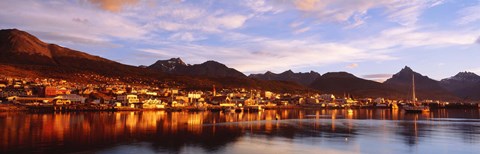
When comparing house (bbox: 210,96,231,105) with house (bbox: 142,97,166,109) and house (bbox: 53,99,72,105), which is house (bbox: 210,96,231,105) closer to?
house (bbox: 142,97,166,109)

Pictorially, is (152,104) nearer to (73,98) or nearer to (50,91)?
(73,98)

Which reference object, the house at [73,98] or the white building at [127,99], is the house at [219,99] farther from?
the house at [73,98]

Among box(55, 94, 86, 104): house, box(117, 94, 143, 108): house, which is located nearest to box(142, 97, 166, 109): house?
box(117, 94, 143, 108): house

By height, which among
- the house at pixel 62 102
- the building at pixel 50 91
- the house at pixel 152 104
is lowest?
the house at pixel 152 104

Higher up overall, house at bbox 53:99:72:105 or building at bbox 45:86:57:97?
building at bbox 45:86:57:97

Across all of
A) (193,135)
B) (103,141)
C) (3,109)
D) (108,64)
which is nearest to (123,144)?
(103,141)

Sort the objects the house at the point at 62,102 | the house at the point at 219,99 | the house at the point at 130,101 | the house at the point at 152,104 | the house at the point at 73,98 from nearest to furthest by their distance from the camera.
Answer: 1. the house at the point at 62,102
2. the house at the point at 73,98
3. the house at the point at 130,101
4. the house at the point at 152,104
5. the house at the point at 219,99

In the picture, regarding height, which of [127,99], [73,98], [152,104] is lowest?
[152,104]

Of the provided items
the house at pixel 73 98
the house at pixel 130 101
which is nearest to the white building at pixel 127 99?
the house at pixel 130 101

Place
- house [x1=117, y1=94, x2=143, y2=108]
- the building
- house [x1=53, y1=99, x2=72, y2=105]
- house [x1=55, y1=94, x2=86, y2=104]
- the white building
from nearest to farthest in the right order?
1. house [x1=53, y1=99, x2=72, y2=105]
2. house [x1=55, y1=94, x2=86, y2=104]
3. house [x1=117, y1=94, x2=143, y2=108]
4. the building
5. the white building

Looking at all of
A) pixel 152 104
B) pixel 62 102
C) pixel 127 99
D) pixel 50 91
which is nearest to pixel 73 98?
pixel 62 102

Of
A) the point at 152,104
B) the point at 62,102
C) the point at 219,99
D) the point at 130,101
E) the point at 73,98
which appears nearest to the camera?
the point at 62,102

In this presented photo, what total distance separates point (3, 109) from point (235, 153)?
57.2 m

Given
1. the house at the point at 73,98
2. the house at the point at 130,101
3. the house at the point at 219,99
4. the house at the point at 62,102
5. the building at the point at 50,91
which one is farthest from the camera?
the house at the point at 219,99
